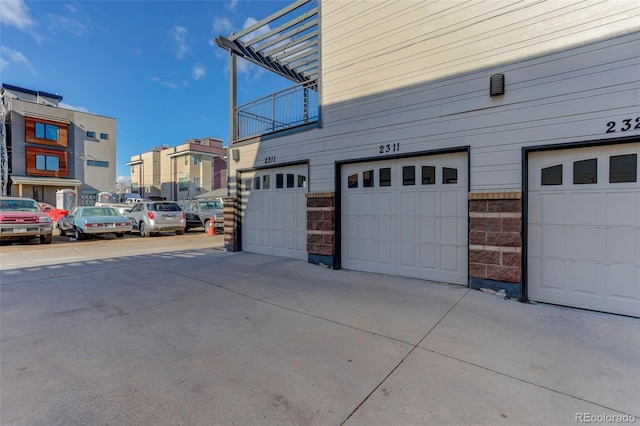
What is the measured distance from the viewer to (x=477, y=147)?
4750mm

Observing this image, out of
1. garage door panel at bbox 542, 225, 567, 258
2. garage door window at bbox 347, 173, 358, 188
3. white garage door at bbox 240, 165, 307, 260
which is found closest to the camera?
garage door panel at bbox 542, 225, 567, 258

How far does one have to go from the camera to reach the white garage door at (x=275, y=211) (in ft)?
24.3

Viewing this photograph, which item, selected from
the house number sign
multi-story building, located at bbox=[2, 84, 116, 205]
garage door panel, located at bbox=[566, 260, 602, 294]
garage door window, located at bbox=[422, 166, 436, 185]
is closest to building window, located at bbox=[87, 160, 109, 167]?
multi-story building, located at bbox=[2, 84, 116, 205]

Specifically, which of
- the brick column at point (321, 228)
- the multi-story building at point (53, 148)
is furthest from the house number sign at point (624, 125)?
the multi-story building at point (53, 148)

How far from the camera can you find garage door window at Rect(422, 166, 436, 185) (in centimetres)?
533

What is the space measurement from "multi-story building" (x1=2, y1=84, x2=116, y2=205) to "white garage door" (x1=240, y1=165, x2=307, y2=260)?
91.6 feet

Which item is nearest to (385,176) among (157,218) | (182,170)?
(157,218)

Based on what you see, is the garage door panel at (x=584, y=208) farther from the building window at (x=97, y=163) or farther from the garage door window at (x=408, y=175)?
the building window at (x=97, y=163)

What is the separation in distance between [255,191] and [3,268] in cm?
575

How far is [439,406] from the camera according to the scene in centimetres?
212

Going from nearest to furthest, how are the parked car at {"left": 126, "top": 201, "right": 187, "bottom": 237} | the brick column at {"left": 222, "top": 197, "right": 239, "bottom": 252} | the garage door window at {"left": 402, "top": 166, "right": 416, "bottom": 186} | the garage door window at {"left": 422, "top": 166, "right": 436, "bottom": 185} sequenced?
the garage door window at {"left": 422, "top": 166, "right": 436, "bottom": 185} → the garage door window at {"left": 402, "top": 166, "right": 416, "bottom": 186} → the brick column at {"left": 222, "top": 197, "right": 239, "bottom": 252} → the parked car at {"left": 126, "top": 201, "right": 187, "bottom": 237}

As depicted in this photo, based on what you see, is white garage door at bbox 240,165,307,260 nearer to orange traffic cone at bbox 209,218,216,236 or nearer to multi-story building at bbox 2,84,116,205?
orange traffic cone at bbox 209,218,216,236

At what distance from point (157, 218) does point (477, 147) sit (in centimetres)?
1241

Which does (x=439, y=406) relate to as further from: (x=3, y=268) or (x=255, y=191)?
(x=3, y=268)
